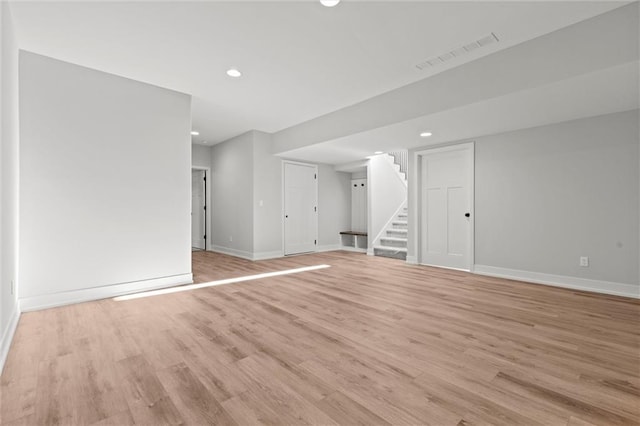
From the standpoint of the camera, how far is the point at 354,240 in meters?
8.09

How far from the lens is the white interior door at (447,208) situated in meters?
5.06

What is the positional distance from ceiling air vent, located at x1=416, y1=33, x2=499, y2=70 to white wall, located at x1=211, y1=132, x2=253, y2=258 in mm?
3995

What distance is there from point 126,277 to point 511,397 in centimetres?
412

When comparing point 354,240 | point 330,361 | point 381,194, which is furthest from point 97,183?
point 354,240

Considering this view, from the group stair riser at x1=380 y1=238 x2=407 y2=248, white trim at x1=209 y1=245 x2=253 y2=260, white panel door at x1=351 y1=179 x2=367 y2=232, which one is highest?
white panel door at x1=351 y1=179 x2=367 y2=232

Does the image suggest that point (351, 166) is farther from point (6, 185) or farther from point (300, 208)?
point (6, 185)

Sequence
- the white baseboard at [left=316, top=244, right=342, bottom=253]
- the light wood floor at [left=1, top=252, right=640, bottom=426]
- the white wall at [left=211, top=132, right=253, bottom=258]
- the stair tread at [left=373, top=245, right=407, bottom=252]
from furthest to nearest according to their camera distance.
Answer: the white baseboard at [left=316, top=244, right=342, bottom=253] → the stair tread at [left=373, top=245, right=407, bottom=252] → the white wall at [left=211, top=132, right=253, bottom=258] → the light wood floor at [left=1, top=252, right=640, bottom=426]

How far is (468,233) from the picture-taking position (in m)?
5.00

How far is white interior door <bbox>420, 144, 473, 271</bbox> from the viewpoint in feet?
16.6

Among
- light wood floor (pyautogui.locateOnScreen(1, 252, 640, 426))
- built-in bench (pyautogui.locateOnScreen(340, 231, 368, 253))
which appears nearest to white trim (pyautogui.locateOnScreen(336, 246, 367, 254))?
built-in bench (pyautogui.locateOnScreen(340, 231, 368, 253))

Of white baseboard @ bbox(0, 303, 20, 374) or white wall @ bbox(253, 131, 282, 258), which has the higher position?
white wall @ bbox(253, 131, 282, 258)

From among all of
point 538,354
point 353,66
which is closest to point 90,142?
point 353,66

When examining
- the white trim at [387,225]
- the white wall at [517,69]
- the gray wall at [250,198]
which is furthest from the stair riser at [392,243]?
the white wall at [517,69]

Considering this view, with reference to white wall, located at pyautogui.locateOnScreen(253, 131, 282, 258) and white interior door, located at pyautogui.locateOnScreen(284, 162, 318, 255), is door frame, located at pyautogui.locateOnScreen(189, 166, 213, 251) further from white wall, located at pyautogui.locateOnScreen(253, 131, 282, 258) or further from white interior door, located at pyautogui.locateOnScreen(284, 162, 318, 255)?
white interior door, located at pyautogui.locateOnScreen(284, 162, 318, 255)
